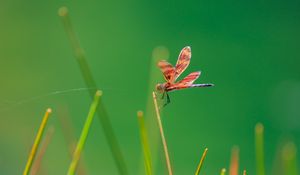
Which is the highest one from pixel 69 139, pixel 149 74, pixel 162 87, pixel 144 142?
pixel 149 74

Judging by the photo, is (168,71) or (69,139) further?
(69,139)

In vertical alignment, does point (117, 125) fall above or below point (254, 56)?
below

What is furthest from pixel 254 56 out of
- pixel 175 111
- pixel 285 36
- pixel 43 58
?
pixel 43 58

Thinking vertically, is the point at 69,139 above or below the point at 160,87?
above

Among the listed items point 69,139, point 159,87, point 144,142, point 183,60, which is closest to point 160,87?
point 159,87

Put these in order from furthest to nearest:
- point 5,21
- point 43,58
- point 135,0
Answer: point 135,0 → point 5,21 → point 43,58

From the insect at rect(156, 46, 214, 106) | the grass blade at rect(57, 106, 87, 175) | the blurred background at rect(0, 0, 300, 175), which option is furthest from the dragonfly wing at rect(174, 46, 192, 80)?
the blurred background at rect(0, 0, 300, 175)

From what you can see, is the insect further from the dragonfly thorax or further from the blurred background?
the blurred background

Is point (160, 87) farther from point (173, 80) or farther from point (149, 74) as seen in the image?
point (149, 74)

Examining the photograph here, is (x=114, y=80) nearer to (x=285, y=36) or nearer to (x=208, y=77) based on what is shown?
(x=208, y=77)

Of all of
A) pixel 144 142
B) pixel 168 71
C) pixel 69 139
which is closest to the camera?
pixel 144 142
